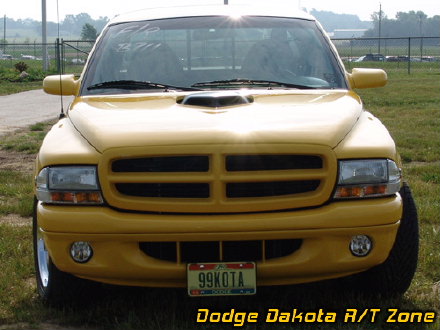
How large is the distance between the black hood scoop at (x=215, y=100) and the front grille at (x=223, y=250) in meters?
0.80

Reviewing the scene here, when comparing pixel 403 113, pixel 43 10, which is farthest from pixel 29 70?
pixel 403 113

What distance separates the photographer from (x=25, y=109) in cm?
1689

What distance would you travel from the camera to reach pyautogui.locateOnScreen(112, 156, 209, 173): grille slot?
3.58m

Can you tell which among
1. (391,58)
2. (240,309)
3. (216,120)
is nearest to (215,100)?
(216,120)

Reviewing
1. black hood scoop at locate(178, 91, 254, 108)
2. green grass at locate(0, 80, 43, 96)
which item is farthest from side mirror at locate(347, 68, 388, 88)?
green grass at locate(0, 80, 43, 96)

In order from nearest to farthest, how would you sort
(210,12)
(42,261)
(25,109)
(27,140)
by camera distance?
(42,261)
(210,12)
(27,140)
(25,109)

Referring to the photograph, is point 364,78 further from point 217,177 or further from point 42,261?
point 42,261

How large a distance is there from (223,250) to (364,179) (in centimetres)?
74

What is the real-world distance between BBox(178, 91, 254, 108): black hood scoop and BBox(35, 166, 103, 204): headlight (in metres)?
0.75

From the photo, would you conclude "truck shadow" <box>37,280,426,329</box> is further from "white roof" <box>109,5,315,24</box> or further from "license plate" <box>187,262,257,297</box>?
"white roof" <box>109,5,315,24</box>

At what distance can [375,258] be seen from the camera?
3.70 metres

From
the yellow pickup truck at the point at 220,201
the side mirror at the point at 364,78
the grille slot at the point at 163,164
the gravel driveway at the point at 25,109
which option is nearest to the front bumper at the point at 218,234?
the yellow pickup truck at the point at 220,201

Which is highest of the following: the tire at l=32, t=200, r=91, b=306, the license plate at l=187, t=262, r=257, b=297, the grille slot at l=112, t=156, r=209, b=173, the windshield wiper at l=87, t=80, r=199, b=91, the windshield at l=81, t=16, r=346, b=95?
the windshield at l=81, t=16, r=346, b=95

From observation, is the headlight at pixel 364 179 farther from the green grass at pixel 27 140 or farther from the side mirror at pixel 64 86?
the green grass at pixel 27 140
